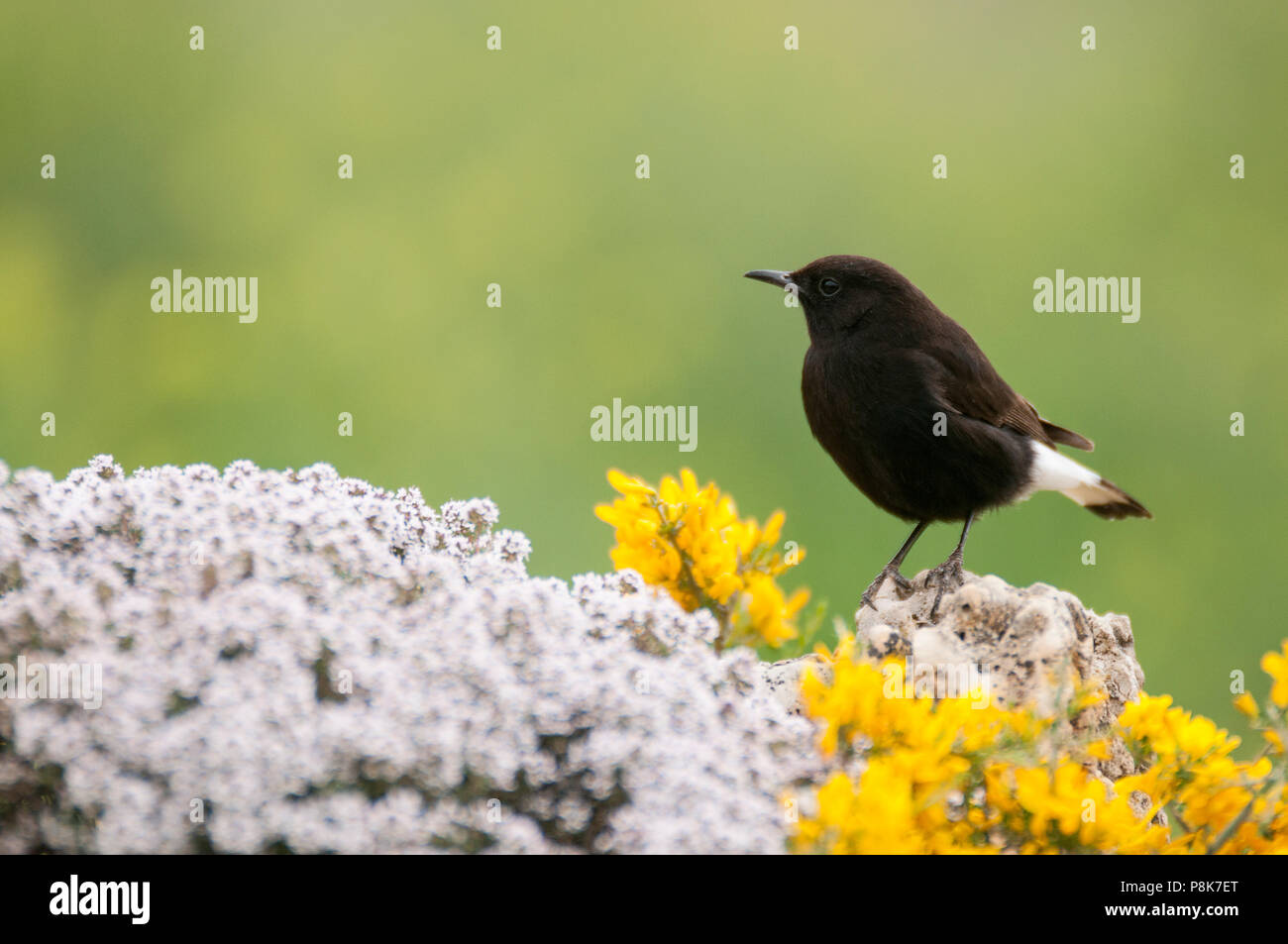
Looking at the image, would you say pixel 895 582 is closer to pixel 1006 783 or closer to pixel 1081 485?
pixel 1081 485

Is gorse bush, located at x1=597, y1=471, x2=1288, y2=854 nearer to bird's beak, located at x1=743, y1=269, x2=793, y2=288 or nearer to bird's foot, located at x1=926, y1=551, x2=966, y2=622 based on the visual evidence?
bird's foot, located at x1=926, y1=551, x2=966, y2=622

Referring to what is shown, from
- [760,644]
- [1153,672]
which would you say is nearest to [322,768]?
[760,644]

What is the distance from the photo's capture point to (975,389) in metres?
3.40

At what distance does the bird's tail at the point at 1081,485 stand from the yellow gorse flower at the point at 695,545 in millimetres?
1196

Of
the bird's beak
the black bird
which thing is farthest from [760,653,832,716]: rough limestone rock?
the bird's beak

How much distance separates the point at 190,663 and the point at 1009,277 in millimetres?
4968

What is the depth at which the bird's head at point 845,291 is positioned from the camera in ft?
11.5

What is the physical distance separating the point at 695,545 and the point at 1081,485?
5.12 ft

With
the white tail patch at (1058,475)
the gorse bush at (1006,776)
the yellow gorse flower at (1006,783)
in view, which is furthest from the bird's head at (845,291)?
the yellow gorse flower at (1006,783)

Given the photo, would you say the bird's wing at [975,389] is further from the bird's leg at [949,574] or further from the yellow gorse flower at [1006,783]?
the yellow gorse flower at [1006,783]

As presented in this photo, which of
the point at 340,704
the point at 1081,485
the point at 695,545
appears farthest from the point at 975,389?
the point at 340,704

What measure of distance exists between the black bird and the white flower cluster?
1227mm

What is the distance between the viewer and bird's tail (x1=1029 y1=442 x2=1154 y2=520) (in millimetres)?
Result: 3521

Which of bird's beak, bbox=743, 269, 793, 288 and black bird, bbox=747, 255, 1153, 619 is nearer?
black bird, bbox=747, 255, 1153, 619
